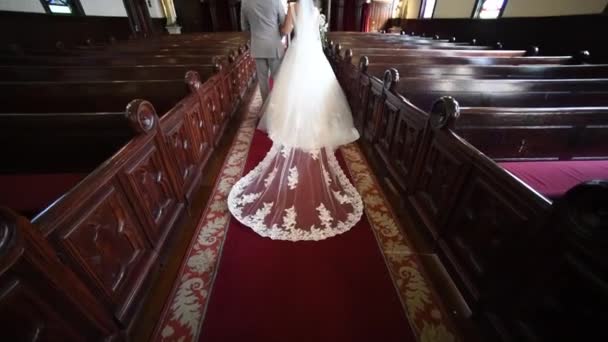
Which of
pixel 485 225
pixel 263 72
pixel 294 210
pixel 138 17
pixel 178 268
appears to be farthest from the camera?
pixel 138 17

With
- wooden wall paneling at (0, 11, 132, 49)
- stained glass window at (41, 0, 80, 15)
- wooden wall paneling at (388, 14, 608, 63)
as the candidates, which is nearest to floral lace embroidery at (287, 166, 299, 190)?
wooden wall paneling at (0, 11, 132, 49)

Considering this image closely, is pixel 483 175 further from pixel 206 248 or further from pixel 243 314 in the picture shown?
pixel 206 248

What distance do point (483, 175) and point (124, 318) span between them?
1.83m

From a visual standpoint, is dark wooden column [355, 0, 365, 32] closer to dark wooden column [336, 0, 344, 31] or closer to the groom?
dark wooden column [336, 0, 344, 31]

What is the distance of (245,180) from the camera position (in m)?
2.29

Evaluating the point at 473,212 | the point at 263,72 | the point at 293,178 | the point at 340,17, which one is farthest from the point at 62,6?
the point at 340,17

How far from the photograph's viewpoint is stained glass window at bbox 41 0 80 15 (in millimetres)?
5255

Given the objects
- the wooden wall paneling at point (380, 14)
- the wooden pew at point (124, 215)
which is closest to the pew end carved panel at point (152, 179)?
the wooden pew at point (124, 215)

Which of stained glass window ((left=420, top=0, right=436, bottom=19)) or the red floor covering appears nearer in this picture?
the red floor covering

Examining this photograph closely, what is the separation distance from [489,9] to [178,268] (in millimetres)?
7900

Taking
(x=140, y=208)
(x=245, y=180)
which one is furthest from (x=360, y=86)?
(x=140, y=208)

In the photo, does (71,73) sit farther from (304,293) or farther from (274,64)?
(304,293)

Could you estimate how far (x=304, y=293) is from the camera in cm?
141

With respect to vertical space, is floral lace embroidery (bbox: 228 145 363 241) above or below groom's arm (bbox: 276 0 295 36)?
below
